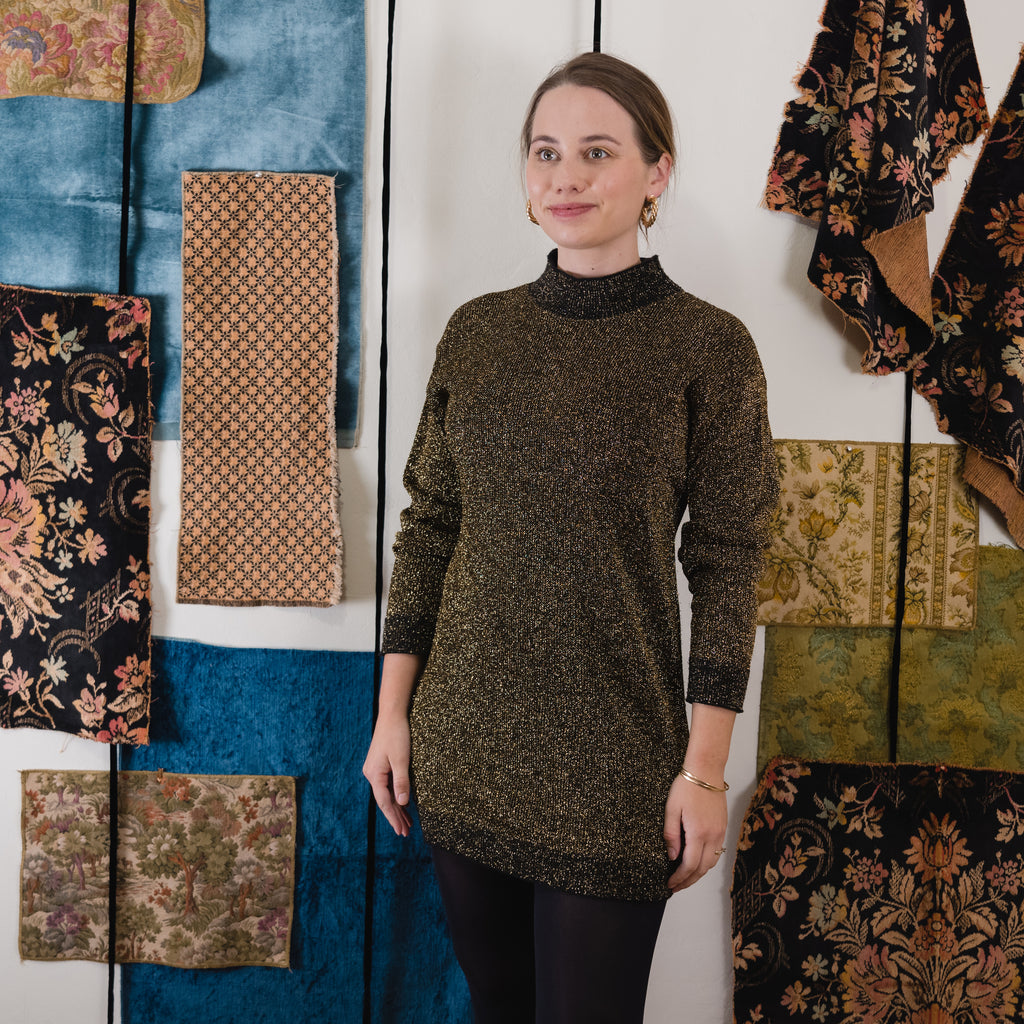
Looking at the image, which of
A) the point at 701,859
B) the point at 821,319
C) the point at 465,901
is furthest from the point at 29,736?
the point at 821,319

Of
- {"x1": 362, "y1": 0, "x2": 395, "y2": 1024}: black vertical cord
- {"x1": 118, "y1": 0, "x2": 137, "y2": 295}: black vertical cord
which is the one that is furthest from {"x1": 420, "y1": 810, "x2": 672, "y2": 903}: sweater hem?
{"x1": 118, "y1": 0, "x2": 137, "y2": 295}: black vertical cord

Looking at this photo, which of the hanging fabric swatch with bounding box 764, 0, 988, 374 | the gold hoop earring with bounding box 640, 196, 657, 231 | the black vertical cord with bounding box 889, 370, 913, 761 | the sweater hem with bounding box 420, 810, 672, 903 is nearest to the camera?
the sweater hem with bounding box 420, 810, 672, 903

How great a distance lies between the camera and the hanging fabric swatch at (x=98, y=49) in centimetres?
126

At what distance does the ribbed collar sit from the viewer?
0.91m

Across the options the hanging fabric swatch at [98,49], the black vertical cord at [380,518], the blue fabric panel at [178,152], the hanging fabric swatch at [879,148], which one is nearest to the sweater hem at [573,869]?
the black vertical cord at [380,518]

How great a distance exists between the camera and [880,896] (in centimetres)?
125

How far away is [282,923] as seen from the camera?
4.34 feet

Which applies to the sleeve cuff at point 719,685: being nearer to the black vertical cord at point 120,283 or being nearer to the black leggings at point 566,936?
the black leggings at point 566,936

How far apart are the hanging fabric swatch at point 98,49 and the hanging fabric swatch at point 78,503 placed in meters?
0.32

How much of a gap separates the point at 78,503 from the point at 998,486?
4.70 ft

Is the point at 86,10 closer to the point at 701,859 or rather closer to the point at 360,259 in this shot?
the point at 360,259

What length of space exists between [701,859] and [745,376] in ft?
1.66

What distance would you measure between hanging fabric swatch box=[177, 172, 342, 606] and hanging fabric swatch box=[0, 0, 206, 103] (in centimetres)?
17

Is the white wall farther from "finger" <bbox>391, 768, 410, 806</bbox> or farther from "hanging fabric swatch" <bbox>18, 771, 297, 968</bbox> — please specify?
"finger" <bbox>391, 768, 410, 806</bbox>
